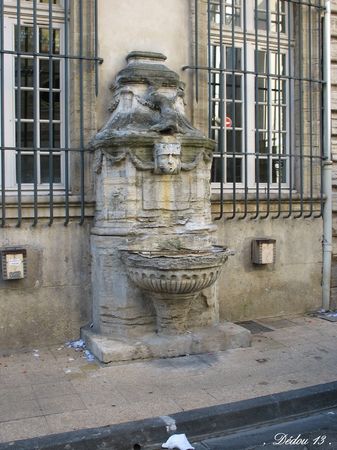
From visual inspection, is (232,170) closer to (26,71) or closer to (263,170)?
(263,170)

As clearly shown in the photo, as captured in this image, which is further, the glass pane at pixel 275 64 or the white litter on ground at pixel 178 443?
the glass pane at pixel 275 64

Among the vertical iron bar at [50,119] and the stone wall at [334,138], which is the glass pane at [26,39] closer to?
the vertical iron bar at [50,119]

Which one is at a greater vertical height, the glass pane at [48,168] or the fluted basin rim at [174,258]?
the glass pane at [48,168]

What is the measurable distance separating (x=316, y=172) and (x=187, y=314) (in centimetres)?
315

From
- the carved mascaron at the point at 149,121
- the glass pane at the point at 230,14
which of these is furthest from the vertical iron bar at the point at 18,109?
the glass pane at the point at 230,14

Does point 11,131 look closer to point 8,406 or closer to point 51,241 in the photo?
point 51,241

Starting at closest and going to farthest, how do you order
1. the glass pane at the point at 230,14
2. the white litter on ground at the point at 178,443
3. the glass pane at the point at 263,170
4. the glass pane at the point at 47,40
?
1. the white litter on ground at the point at 178,443
2. the glass pane at the point at 47,40
3. the glass pane at the point at 230,14
4. the glass pane at the point at 263,170

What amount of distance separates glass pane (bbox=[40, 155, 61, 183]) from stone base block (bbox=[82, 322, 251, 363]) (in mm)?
1845

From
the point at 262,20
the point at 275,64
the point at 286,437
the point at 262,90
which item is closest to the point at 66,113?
the point at 262,90

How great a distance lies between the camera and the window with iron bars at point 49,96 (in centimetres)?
601

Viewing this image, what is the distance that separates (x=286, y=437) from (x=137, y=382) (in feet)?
4.81

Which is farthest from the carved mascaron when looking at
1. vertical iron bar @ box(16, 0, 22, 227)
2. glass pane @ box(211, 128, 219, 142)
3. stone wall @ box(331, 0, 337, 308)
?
stone wall @ box(331, 0, 337, 308)

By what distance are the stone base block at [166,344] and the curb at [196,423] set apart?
129 cm

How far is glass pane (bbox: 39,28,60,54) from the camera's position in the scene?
20.8 feet
